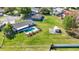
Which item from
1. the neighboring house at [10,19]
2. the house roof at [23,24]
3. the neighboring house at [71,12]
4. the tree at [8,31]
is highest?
the neighboring house at [71,12]

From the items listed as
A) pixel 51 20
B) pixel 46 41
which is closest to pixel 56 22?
pixel 51 20

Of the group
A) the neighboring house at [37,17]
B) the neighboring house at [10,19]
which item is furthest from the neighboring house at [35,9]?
the neighboring house at [10,19]

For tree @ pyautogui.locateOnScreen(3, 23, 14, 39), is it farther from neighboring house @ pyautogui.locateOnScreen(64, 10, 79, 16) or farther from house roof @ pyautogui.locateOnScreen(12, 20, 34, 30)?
neighboring house @ pyautogui.locateOnScreen(64, 10, 79, 16)

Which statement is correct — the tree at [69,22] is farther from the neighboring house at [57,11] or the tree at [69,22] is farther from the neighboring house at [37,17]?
the neighboring house at [37,17]

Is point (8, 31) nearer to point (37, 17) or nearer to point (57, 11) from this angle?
point (37, 17)

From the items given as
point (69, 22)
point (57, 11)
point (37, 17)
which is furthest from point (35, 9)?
point (69, 22)

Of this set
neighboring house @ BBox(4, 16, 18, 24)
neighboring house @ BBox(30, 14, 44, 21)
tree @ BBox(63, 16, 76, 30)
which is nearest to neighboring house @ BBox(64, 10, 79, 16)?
tree @ BBox(63, 16, 76, 30)
